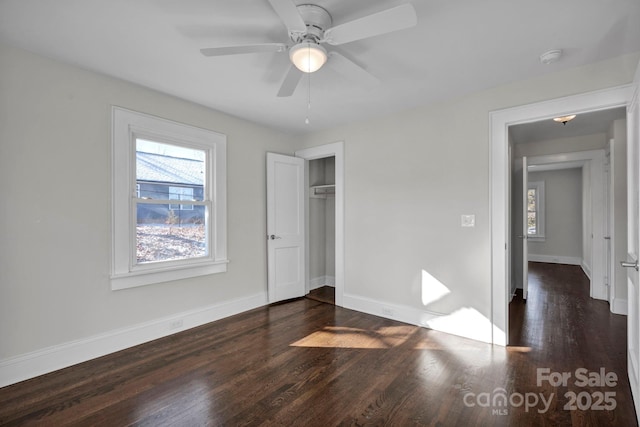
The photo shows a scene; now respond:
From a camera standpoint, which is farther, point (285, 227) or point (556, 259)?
point (556, 259)

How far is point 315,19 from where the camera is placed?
71.7 inches

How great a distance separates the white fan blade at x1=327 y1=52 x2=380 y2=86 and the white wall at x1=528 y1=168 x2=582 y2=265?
24.9 feet

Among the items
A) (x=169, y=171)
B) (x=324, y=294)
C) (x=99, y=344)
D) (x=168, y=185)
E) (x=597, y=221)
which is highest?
(x=169, y=171)

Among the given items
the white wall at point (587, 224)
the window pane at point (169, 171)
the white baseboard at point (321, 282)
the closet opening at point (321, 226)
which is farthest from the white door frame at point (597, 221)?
the window pane at point (169, 171)

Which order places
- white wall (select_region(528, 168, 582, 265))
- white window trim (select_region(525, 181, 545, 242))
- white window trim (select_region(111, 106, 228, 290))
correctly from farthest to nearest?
white window trim (select_region(525, 181, 545, 242)), white wall (select_region(528, 168, 582, 265)), white window trim (select_region(111, 106, 228, 290))

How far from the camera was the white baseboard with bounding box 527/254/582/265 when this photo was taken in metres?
7.29

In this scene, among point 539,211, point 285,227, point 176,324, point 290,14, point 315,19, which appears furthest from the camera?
point 539,211

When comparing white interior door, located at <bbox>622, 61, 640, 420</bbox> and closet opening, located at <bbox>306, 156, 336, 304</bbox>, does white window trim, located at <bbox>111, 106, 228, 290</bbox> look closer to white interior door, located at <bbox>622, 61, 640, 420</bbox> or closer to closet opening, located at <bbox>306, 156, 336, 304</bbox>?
closet opening, located at <bbox>306, 156, 336, 304</bbox>

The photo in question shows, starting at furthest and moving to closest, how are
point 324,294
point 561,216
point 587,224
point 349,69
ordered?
point 561,216, point 587,224, point 324,294, point 349,69

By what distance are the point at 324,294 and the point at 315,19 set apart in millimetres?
3782

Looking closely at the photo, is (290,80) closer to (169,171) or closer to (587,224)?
(169,171)

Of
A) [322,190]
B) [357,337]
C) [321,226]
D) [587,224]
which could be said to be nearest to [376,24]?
[357,337]

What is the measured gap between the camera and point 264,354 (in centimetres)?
268

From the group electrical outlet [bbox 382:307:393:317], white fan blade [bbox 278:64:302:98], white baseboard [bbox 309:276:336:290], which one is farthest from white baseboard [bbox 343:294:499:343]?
white fan blade [bbox 278:64:302:98]
